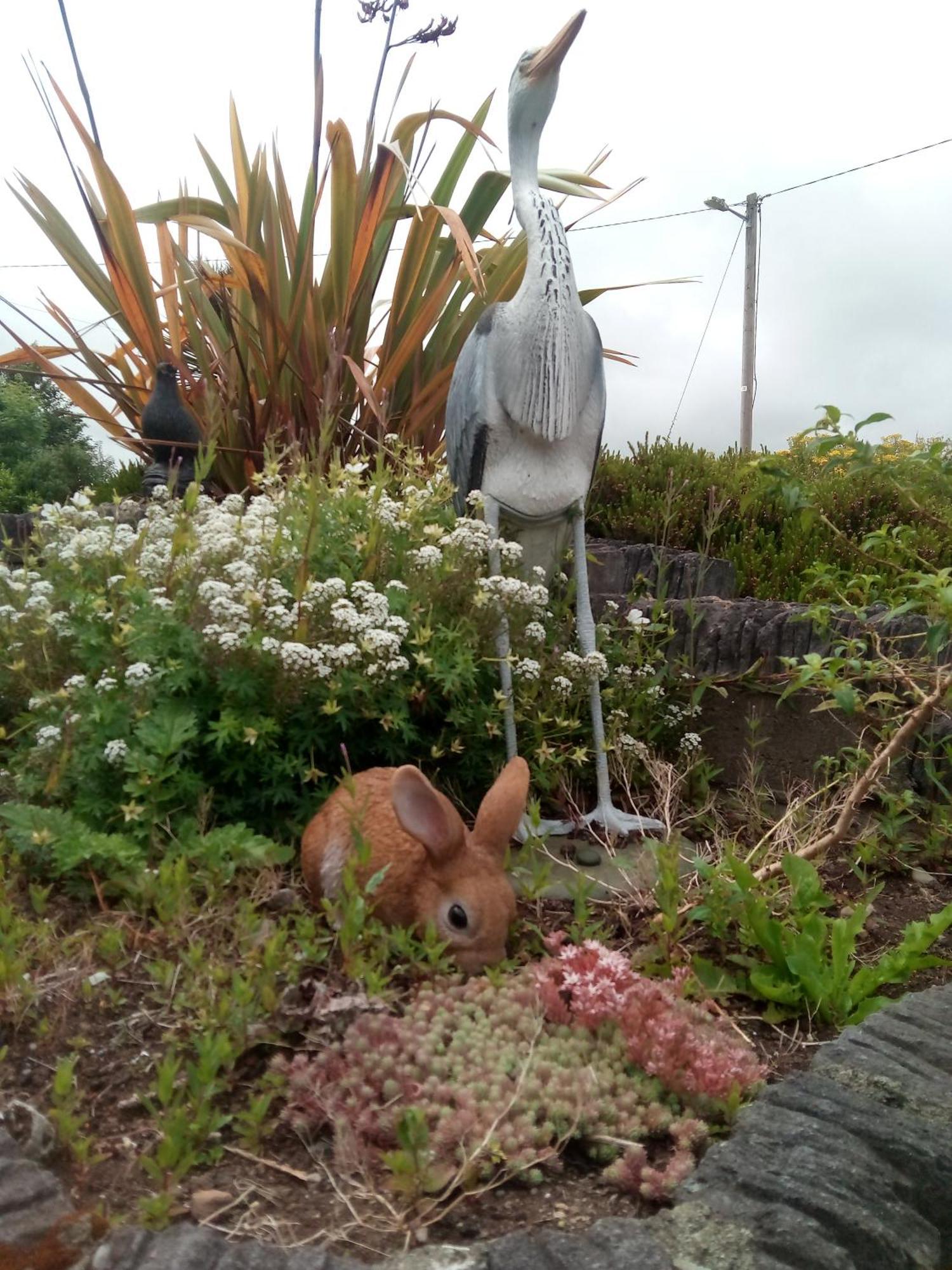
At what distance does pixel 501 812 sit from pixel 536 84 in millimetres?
2239

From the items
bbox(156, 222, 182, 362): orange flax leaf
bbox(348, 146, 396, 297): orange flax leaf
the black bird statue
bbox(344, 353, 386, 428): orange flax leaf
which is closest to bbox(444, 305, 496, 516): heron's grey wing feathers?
bbox(344, 353, 386, 428): orange flax leaf

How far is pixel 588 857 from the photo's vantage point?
10.0 ft

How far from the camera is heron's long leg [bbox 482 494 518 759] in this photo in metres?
3.05

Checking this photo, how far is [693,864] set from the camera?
9.88ft

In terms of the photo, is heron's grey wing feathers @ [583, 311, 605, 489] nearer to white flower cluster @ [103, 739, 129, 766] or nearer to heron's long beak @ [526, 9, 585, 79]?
heron's long beak @ [526, 9, 585, 79]

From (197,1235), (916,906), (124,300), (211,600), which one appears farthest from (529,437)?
(124,300)

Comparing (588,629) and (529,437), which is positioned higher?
(529,437)

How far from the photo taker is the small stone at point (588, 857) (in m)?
3.06

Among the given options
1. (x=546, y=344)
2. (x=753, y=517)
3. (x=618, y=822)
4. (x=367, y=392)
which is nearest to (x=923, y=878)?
(x=618, y=822)

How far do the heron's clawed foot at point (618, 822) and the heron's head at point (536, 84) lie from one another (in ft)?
7.07

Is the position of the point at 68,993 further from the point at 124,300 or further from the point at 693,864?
the point at 124,300

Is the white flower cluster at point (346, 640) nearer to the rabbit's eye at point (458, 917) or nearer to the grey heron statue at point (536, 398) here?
the grey heron statue at point (536, 398)

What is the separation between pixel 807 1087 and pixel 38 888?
5.66ft

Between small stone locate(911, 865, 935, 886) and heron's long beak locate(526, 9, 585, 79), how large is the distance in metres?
2.70
